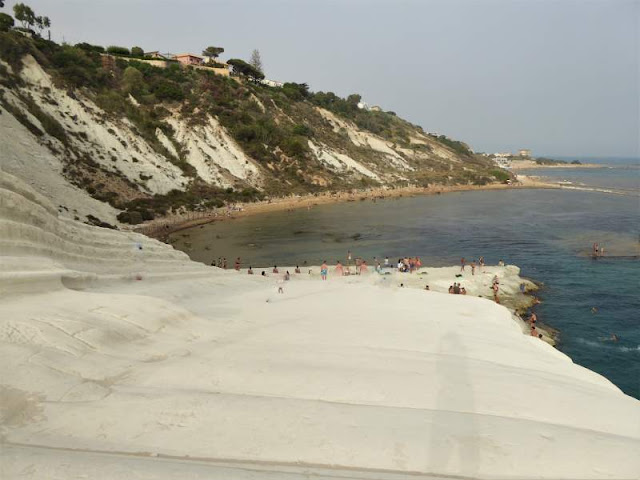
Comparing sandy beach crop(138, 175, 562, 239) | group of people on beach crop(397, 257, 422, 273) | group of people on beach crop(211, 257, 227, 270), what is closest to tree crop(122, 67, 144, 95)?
sandy beach crop(138, 175, 562, 239)

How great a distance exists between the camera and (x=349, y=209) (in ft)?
213

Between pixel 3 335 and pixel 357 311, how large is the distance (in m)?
11.9

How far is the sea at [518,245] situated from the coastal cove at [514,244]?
81 mm

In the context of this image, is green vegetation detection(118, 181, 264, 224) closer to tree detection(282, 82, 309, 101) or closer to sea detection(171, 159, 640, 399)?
sea detection(171, 159, 640, 399)

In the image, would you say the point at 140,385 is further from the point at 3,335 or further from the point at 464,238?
the point at 464,238

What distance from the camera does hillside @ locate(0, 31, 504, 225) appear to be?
152 ft

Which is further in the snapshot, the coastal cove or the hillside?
the hillside

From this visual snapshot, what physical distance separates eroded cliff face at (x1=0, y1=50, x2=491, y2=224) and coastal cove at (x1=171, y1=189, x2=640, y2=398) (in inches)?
387

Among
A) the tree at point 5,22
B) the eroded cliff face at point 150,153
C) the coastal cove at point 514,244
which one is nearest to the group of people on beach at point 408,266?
the coastal cove at point 514,244

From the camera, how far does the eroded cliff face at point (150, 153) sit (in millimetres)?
44500

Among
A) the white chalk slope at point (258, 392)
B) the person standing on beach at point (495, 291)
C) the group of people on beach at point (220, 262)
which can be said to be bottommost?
the person standing on beach at point (495, 291)

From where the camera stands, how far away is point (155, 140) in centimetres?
6300

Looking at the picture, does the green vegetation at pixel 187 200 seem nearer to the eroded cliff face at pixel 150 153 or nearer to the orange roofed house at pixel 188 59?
the eroded cliff face at pixel 150 153

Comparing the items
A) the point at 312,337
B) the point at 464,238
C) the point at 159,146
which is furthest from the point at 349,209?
the point at 312,337
